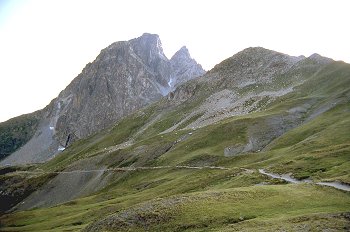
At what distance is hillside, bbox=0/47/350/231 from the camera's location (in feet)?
155

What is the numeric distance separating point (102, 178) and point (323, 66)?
121819 mm

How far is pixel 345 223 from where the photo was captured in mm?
37250

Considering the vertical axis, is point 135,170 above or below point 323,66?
below

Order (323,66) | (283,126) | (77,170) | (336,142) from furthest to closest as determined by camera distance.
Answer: (323,66)
(77,170)
(283,126)
(336,142)

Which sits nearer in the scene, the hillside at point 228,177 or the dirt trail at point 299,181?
the hillside at point 228,177

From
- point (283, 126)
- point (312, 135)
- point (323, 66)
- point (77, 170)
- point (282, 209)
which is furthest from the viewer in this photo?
point (323, 66)

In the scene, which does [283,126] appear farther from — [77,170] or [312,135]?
[77,170]

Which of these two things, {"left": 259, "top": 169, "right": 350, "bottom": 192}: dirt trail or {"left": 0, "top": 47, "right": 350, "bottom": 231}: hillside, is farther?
{"left": 259, "top": 169, "right": 350, "bottom": 192}: dirt trail

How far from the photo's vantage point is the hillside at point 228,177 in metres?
→ 47.4

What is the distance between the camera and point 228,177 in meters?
84.2

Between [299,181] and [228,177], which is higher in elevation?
[228,177]

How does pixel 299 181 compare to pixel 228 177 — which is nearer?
pixel 299 181

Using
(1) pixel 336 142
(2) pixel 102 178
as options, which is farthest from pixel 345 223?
(2) pixel 102 178

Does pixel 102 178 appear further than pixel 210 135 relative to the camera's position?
Yes
